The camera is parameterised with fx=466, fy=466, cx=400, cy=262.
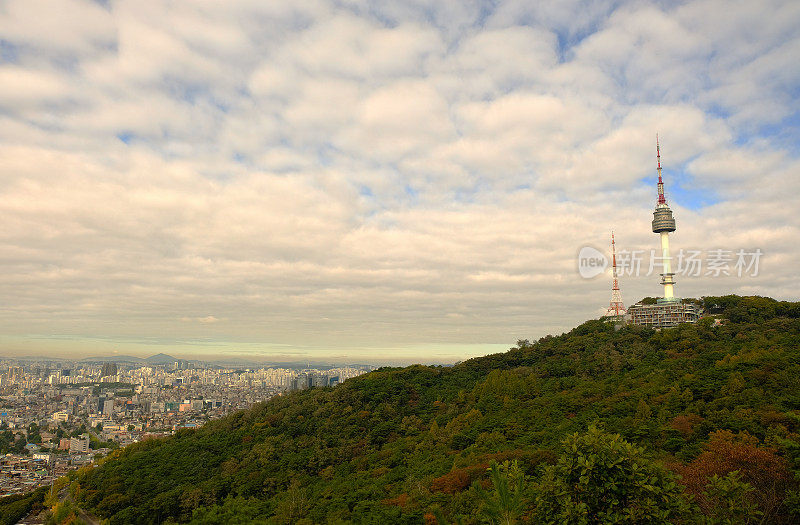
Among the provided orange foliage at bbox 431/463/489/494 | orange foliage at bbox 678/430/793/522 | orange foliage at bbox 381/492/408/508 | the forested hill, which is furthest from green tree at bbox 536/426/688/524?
orange foliage at bbox 381/492/408/508

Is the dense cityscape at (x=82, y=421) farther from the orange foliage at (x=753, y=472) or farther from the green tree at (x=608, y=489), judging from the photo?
the green tree at (x=608, y=489)

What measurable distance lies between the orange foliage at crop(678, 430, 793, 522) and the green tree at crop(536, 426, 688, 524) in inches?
192

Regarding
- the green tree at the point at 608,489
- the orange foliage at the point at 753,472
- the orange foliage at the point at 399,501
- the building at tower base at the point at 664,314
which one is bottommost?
the orange foliage at the point at 399,501

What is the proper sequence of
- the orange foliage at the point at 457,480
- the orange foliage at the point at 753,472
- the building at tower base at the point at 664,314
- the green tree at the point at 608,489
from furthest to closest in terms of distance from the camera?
the building at tower base at the point at 664,314
the orange foliage at the point at 457,480
the orange foliage at the point at 753,472
the green tree at the point at 608,489

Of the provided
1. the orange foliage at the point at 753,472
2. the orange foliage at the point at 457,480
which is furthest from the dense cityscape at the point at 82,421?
the orange foliage at the point at 753,472

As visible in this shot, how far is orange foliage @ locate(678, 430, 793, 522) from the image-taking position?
→ 49.2ft

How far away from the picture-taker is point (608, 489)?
480 inches

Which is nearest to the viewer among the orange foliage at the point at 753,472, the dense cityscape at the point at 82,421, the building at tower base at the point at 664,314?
the orange foliage at the point at 753,472

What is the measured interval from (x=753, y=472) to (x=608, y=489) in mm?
7758

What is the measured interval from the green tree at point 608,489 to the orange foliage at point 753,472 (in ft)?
16.0

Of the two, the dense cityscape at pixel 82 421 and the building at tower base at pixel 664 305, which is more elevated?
the building at tower base at pixel 664 305

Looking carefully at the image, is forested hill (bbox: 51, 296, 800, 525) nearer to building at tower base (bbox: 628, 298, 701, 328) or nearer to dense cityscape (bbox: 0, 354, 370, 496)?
building at tower base (bbox: 628, 298, 701, 328)

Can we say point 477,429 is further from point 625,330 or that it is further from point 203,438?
point 625,330

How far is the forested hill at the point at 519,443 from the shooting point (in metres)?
13.6
